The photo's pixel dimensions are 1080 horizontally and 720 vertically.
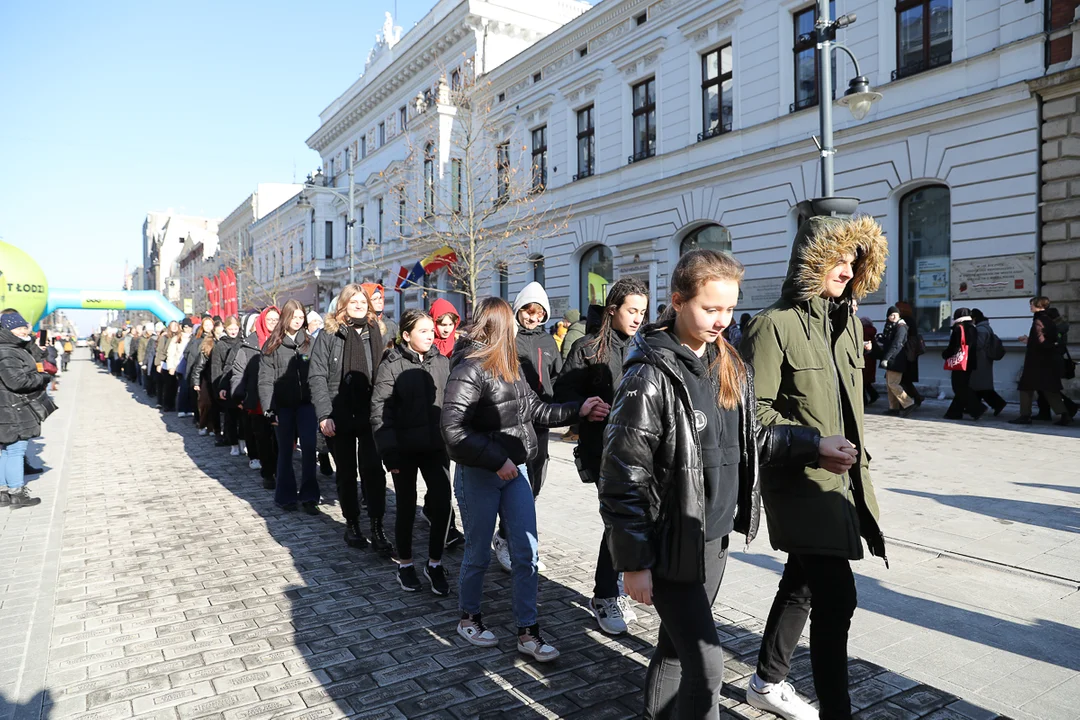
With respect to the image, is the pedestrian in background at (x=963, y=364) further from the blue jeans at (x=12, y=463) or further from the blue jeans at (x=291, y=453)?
the blue jeans at (x=12, y=463)

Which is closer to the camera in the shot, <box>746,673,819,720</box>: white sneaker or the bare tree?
<box>746,673,819,720</box>: white sneaker

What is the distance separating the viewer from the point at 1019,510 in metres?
6.34

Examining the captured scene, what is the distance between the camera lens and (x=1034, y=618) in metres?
4.08

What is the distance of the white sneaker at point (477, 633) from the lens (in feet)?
12.9

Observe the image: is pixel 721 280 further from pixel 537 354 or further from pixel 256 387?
pixel 256 387

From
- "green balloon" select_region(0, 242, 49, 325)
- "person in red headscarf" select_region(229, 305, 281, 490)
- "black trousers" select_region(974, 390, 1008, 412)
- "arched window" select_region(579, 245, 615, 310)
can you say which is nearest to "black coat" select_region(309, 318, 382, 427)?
"person in red headscarf" select_region(229, 305, 281, 490)

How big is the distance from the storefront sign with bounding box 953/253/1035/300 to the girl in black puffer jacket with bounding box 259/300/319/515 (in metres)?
12.2

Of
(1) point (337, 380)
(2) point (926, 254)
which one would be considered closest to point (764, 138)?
(2) point (926, 254)

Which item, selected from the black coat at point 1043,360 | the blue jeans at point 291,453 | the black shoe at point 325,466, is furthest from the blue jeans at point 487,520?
the black coat at point 1043,360

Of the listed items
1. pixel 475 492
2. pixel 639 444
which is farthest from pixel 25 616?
pixel 639 444

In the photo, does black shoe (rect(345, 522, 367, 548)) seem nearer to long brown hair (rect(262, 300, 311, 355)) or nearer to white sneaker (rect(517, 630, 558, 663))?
long brown hair (rect(262, 300, 311, 355))

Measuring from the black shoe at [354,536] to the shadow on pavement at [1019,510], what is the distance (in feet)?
16.2

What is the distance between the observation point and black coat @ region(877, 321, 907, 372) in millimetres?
12500

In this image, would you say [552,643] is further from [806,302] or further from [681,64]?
[681,64]
